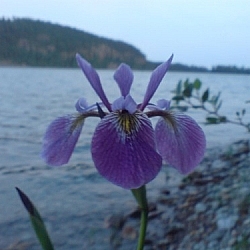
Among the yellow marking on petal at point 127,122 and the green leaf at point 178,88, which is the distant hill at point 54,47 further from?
the yellow marking on petal at point 127,122

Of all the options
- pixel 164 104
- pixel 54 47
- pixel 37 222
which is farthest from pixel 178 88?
pixel 54 47

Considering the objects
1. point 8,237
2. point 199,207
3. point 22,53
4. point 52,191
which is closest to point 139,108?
point 8,237

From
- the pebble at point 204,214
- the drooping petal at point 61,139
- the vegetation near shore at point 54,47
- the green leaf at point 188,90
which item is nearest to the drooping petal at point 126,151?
the drooping petal at point 61,139

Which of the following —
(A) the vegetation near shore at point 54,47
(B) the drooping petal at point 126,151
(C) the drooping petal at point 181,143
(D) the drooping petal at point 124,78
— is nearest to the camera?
(B) the drooping petal at point 126,151

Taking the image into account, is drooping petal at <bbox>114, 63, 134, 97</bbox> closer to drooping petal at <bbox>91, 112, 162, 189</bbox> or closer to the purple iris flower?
the purple iris flower

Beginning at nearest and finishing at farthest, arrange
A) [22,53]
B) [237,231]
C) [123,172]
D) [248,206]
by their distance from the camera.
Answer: [123,172] → [237,231] → [248,206] → [22,53]

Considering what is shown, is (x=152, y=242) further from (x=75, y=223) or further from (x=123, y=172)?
(x=123, y=172)

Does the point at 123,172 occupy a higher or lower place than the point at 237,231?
higher
